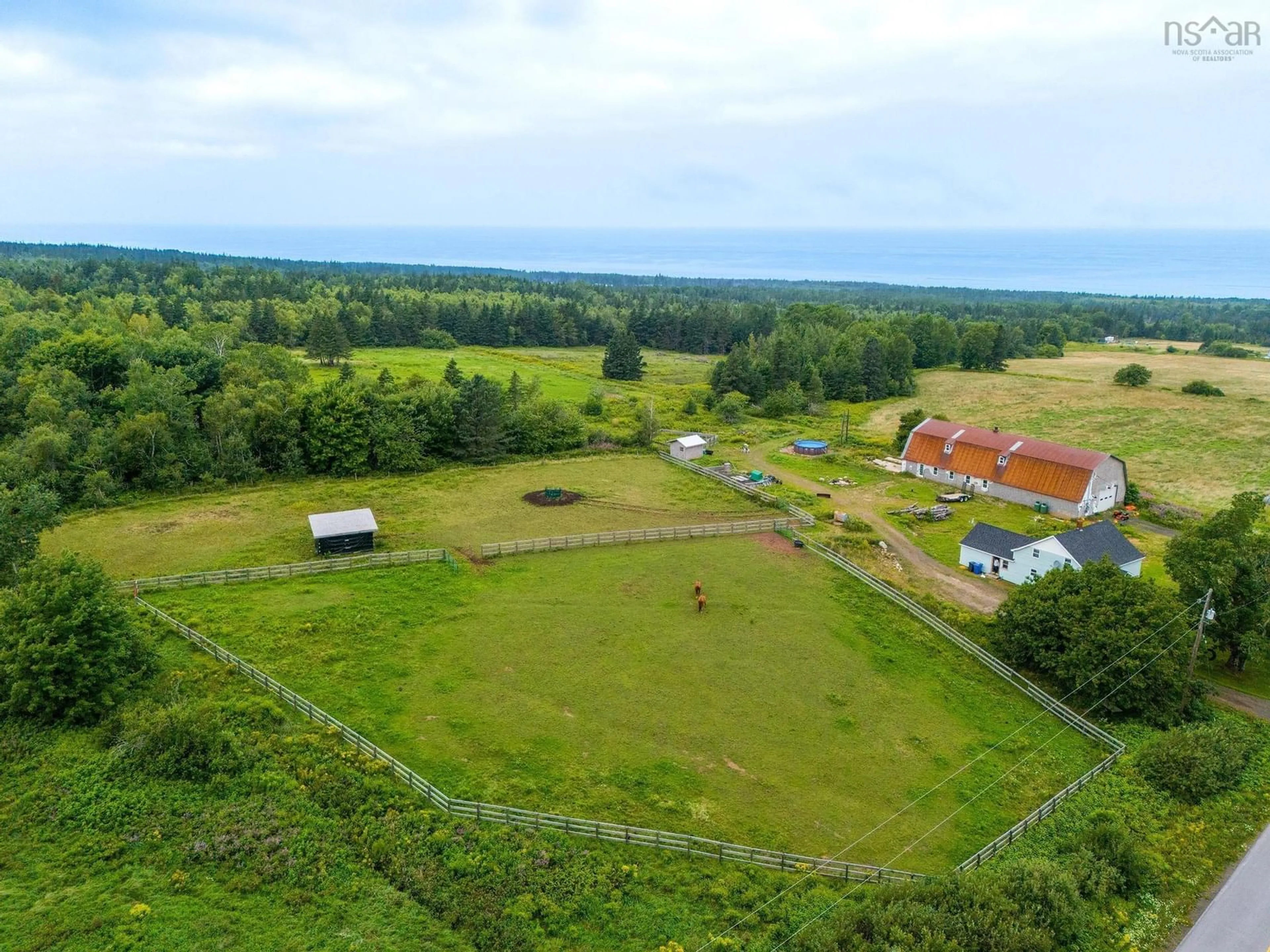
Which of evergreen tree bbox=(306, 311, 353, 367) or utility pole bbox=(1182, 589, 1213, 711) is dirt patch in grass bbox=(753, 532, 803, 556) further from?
evergreen tree bbox=(306, 311, 353, 367)

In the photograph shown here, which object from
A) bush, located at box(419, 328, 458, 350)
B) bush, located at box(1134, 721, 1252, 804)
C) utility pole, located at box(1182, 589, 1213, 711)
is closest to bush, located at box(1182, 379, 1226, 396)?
utility pole, located at box(1182, 589, 1213, 711)

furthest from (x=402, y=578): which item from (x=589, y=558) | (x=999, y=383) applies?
(x=999, y=383)

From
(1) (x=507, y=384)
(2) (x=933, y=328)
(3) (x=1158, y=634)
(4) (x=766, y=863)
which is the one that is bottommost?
(4) (x=766, y=863)

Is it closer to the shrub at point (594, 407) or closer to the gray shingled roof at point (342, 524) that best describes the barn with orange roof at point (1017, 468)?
the shrub at point (594, 407)

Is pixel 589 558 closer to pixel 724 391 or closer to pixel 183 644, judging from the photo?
pixel 183 644

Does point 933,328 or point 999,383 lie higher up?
point 933,328

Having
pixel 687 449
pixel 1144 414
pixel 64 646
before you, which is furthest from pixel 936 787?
pixel 1144 414
